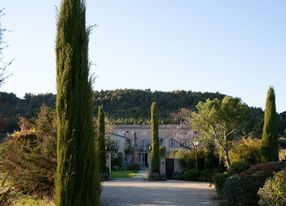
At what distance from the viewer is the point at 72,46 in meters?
6.88

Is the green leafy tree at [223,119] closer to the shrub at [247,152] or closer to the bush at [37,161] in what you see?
the shrub at [247,152]

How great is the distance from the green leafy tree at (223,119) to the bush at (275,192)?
50.7 ft

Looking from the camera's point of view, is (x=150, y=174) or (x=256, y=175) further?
(x=150, y=174)

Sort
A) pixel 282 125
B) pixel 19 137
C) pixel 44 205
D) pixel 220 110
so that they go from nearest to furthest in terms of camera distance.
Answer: pixel 44 205, pixel 19 137, pixel 220 110, pixel 282 125

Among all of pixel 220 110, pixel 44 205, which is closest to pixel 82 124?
pixel 44 205

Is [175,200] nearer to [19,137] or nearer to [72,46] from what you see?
[19,137]

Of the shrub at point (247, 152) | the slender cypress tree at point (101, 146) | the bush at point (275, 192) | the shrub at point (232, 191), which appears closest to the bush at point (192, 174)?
the shrub at point (247, 152)

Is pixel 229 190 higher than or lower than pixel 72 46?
lower

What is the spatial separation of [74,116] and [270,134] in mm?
16566

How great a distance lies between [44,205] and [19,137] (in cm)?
386

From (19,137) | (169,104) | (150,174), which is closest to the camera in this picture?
(19,137)

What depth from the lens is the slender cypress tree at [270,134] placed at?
21125 mm

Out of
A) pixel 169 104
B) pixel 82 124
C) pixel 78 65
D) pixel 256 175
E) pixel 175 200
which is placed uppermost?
Answer: pixel 169 104

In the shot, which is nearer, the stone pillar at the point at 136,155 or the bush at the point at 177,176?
the bush at the point at 177,176
